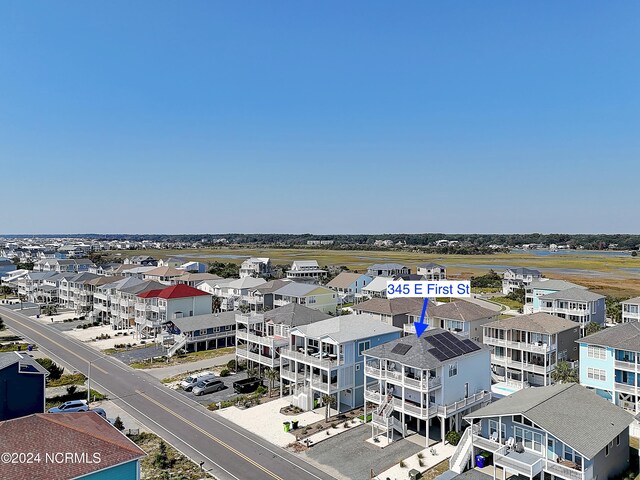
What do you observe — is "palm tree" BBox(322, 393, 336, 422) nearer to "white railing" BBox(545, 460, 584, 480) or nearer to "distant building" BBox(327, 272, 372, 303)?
"white railing" BBox(545, 460, 584, 480)

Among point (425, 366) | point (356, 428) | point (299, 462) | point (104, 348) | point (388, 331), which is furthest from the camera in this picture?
point (104, 348)

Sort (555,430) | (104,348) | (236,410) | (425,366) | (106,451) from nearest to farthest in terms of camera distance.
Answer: (106,451) < (555,430) < (425,366) < (236,410) < (104,348)

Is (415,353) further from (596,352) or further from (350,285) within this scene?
(350,285)

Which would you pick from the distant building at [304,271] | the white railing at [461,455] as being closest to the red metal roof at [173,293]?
the distant building at [304,271]

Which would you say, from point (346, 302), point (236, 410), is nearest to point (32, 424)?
point (236, 410)

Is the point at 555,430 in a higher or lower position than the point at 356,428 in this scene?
higher

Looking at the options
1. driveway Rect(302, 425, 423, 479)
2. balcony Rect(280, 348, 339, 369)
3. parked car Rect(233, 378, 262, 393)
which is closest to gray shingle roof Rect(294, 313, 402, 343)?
balcony Rect(280, 348, 339, 369)

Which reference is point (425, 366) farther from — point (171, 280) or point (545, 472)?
point (171, 280)

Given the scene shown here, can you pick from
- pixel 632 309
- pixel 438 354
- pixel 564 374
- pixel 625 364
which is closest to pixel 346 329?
pixel 438 354
